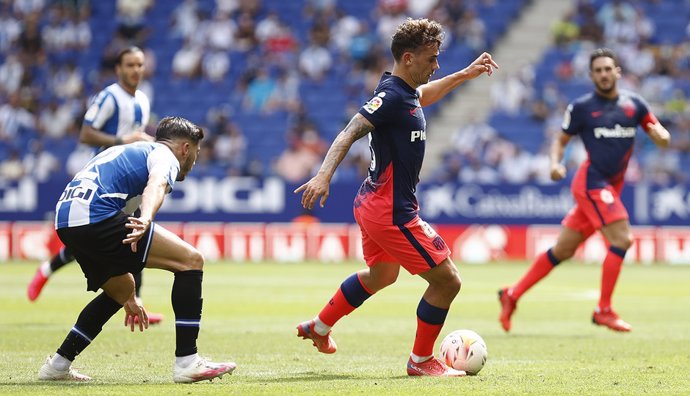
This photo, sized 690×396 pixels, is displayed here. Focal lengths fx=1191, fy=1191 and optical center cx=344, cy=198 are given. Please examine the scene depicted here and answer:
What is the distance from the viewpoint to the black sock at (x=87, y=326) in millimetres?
8188

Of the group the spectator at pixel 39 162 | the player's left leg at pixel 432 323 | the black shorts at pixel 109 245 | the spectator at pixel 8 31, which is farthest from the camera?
the spectator at pixel 8 31

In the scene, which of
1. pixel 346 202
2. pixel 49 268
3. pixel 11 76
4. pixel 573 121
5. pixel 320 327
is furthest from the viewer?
pixel 11 76

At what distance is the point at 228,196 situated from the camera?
27844 mm

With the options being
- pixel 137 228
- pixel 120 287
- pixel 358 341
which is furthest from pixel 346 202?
pixel 137 228

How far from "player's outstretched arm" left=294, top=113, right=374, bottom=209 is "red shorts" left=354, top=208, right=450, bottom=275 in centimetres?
60

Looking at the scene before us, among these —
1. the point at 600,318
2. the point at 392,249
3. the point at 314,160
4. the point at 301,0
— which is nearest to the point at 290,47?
the point at 301,0

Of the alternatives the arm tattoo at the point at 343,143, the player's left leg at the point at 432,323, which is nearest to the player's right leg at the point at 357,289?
the player's left leg at the point at 432,323

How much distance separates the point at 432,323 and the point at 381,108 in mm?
1584

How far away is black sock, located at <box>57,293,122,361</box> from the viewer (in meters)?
8.19

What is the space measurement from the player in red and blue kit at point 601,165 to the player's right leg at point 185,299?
16.5 feet

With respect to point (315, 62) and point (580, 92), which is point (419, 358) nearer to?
point (580, 92)

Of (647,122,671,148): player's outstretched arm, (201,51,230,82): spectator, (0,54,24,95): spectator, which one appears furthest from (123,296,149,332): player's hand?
(0,54,24,95): spectator

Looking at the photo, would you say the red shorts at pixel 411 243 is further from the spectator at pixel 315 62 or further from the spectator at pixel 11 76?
the spectator at pixel 11 76

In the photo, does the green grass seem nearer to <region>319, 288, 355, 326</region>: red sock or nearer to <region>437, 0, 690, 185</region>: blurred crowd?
<region>319, 288, 355, 326</region>: red sock
